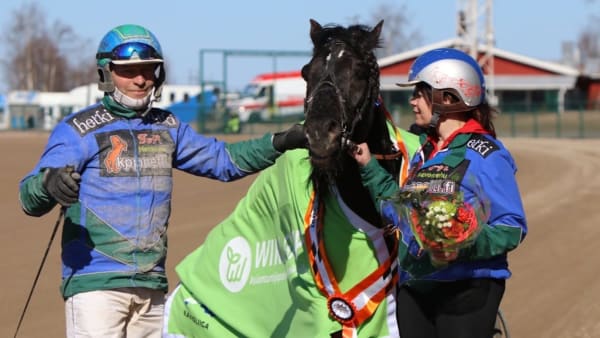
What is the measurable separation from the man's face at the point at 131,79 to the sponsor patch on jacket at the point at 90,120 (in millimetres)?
123

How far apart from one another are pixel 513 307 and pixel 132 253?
15.5 feet

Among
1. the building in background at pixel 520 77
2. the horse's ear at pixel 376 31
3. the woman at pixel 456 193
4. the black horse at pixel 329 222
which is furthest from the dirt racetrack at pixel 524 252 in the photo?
the building in background at pixel 520 77

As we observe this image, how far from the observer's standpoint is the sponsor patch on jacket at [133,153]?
4.25m

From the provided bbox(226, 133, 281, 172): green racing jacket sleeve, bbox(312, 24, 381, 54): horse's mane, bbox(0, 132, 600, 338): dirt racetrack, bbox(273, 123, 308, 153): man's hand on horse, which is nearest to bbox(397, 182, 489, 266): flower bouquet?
bbox(273, 123, 308, 153): man's hand on horse

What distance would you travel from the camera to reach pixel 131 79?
434cm

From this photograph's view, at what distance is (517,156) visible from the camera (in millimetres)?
26688

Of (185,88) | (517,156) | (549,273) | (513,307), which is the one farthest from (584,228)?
(185,88)

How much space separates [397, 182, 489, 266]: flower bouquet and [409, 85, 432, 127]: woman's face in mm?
552

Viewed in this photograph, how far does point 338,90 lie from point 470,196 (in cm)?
66

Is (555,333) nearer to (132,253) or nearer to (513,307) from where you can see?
(513,307)

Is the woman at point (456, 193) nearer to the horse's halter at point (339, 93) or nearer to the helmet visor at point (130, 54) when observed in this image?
the horse's halter at point (339, 93)

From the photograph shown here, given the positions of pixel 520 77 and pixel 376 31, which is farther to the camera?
pixel 520 77

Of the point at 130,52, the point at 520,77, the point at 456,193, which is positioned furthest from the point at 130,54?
the point at 520,77

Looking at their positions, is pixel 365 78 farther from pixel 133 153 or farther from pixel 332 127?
pixel 133 153
